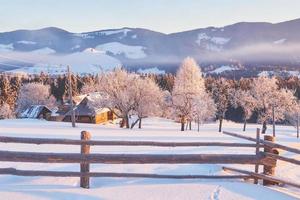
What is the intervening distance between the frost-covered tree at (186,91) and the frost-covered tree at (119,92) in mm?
6346

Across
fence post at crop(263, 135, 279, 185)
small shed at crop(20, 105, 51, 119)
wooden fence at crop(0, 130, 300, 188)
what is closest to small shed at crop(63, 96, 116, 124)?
small shed at crop(20, 105, 51, 119)

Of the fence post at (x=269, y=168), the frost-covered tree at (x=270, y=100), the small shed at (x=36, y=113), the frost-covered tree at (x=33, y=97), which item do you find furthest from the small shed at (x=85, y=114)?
the fence post at (x=269, y=168)

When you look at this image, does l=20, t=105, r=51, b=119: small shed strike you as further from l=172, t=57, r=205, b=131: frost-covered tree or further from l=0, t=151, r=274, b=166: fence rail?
l=0, t=151, r=274, b=166: fence rail

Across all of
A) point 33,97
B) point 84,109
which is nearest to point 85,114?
point 84,109

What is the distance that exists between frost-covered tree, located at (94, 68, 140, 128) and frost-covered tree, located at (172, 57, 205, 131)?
6.35 metres

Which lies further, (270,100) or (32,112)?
(32,112)

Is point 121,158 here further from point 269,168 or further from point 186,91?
point 186,91

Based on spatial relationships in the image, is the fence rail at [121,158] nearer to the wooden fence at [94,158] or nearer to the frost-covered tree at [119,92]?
the wooden fence at [94,158]

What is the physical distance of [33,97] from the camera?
12606cm

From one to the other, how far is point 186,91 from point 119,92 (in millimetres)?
9931

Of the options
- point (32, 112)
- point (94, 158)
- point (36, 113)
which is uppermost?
point (94, 158)

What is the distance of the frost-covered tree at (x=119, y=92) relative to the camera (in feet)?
200

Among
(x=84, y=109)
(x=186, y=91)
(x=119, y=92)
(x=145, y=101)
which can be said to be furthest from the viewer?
(x=84, y=109)

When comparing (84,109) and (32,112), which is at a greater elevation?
(84,109)
